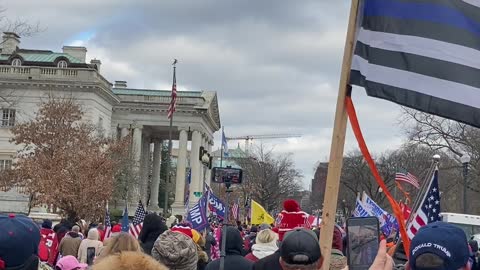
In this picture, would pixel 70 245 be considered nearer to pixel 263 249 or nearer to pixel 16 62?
pixel 263 249

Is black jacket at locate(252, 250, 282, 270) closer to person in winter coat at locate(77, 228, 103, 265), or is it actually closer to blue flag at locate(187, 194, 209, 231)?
person in winter coat at locate(77, 228, 103, 265)

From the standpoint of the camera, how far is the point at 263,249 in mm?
7574

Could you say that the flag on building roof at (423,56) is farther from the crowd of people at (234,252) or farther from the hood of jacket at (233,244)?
the hood of jacket at (233,244)

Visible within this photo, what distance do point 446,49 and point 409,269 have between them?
1.72 meters

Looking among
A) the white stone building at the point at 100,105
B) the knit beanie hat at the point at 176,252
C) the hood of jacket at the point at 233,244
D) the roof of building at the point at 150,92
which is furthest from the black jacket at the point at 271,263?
the roof of building at the point at 150,92

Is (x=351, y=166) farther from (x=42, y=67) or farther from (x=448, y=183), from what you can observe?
(x=42, y=67)

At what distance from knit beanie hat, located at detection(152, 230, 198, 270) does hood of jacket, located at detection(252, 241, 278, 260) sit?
2254 millimetres

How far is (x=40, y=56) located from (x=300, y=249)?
63.9 meters

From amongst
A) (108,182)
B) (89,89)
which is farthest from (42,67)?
(108,182)

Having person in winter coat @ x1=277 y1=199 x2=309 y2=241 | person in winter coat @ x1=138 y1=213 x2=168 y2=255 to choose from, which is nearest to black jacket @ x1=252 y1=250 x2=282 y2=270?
person in winter coat @ x1=138 y1=213 x2=168 y2=255

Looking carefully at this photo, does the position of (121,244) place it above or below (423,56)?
below

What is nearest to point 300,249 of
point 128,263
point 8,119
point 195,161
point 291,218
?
point 128,263

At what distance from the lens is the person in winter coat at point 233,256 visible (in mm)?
6863

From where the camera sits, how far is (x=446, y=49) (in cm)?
425
